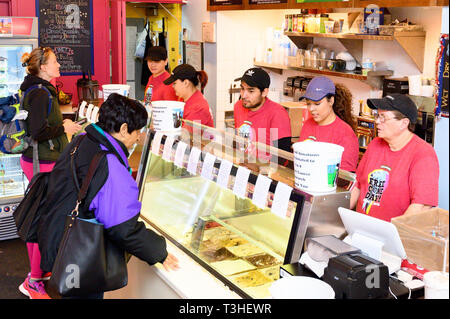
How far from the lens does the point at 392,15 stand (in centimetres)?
505

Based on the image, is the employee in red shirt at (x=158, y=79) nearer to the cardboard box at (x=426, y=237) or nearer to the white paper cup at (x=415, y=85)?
the white paper cup at (x=415, y=85)

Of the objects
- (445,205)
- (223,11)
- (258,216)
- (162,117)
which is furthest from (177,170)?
(223,11)

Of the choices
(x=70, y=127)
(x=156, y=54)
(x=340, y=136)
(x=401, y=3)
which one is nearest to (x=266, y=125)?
(x=340, y=136)

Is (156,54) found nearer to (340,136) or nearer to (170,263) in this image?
(340,136)

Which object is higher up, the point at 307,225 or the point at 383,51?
the point at 383,51

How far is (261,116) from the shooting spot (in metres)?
3.93

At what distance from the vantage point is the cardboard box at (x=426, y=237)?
5.69ft

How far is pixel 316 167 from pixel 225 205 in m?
0.98

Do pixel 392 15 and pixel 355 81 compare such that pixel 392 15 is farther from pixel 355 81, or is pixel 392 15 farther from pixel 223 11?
pixel 223 11

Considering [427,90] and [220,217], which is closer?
[220,217]

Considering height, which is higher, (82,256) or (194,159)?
(194,159)

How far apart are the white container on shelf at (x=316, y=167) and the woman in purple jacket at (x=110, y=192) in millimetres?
773

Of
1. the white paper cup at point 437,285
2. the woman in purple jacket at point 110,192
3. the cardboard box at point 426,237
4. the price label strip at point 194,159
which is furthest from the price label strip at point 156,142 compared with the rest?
the white paper cup at point 437,285

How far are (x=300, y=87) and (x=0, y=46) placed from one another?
323cm
